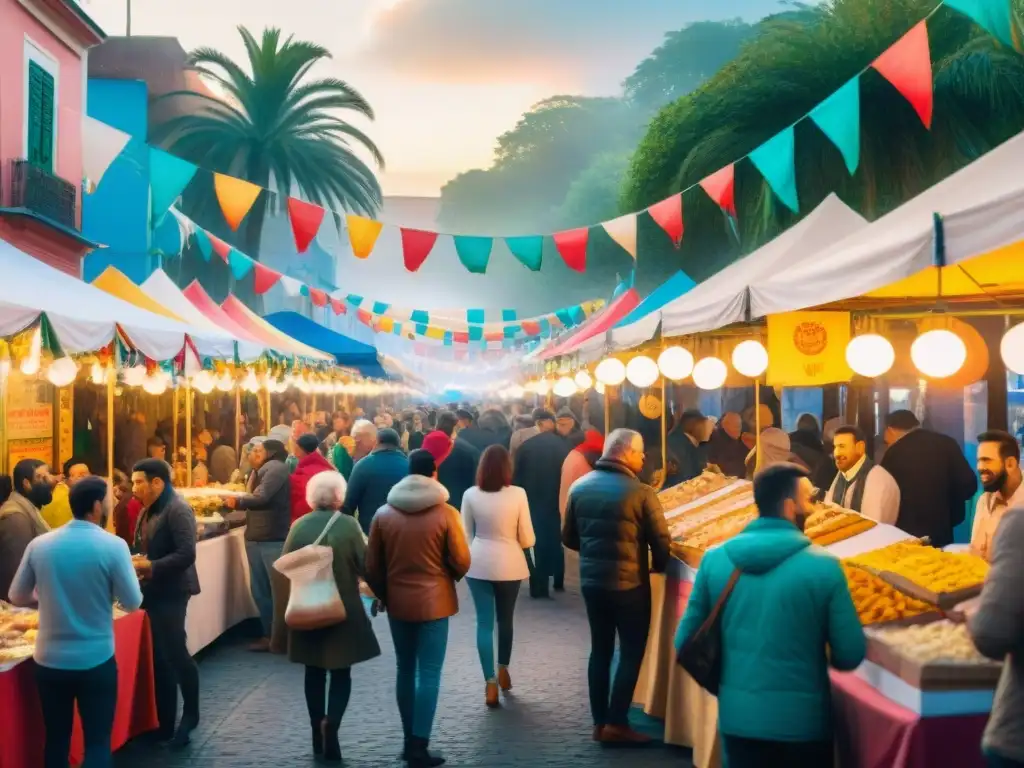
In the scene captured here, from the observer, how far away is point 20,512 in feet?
26.1

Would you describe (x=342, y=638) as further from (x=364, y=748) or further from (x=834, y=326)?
(x=834, y=326)

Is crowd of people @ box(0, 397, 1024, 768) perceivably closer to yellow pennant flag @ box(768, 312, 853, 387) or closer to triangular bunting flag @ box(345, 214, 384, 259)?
yellow pennant flag @ box(768, 312, 853, 387)

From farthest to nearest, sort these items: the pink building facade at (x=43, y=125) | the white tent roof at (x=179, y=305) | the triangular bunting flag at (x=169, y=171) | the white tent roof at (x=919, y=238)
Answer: the pink building facade at (x=43, y=125) < the white tent roof at (x=179, y=305) < the triangular bunting flag at (x=169, y=171) < the white tent roof at (x=919, y=238)

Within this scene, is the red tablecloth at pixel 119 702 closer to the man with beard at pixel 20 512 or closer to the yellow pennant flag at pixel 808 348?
the man with beard at pixel 20 512

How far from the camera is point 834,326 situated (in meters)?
10.7

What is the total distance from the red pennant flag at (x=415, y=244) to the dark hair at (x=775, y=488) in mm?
12460

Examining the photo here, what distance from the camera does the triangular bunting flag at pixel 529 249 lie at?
17000 mm

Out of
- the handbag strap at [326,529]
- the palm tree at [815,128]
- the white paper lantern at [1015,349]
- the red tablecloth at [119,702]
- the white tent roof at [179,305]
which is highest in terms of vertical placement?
the palm tree at [815,128]

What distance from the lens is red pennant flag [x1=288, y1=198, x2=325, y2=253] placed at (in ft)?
52.2

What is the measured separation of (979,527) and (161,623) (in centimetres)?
529

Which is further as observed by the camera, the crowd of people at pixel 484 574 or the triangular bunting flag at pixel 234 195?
the triangular bunting flag at pixel 234 195

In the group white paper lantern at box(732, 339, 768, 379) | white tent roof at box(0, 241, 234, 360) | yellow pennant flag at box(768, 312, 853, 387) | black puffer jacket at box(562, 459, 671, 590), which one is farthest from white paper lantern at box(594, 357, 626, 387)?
black puffer jacket at box(562, 459, 671, 590)

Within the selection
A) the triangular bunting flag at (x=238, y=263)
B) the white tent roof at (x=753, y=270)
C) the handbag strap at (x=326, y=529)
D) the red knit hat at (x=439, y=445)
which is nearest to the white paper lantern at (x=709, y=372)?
the white tent roof at (x=753, y=270)

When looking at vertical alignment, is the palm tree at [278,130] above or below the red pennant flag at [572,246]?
above
